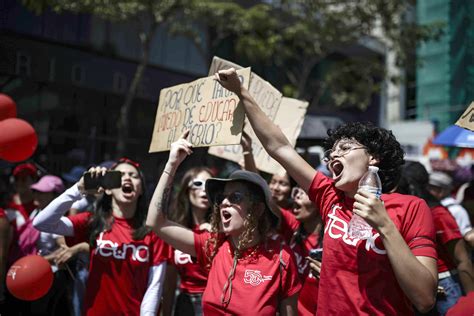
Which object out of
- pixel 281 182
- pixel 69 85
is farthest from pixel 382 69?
pixel 281 182

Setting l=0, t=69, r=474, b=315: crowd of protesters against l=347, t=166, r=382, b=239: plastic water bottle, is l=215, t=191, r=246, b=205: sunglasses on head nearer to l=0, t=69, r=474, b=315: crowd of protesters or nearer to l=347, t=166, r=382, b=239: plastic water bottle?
l=0, t=69, r=474, b=315: crowd of protesters

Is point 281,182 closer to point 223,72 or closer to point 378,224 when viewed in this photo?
point 223,72

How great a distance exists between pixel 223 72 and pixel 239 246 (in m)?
1.00

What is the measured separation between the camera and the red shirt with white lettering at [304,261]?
3.83 metres

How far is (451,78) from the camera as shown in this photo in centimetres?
2188

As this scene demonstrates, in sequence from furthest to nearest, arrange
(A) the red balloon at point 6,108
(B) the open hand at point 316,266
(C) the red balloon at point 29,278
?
1. (A) the red balloon at point 6,108
2. (C) the red balloon at point 29,278
3. (B) the open hand at point 316,266

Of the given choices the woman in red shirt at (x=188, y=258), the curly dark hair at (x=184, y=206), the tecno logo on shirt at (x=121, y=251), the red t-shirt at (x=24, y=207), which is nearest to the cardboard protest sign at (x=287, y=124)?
the woman in red shirt at (x=188, y=258)

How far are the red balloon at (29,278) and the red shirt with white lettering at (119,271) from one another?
465 millimetres

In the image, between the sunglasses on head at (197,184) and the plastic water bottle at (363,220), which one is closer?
the plastic water bottle at (363,220)

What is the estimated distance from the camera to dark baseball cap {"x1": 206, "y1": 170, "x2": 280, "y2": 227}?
11.7 feet

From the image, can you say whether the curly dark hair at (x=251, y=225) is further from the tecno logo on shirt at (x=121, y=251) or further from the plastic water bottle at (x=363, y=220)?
the plastic water bottle at (x=363, y=220)

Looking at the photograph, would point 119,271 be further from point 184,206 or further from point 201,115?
point 201,115

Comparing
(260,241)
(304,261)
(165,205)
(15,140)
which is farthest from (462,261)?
(15,140)

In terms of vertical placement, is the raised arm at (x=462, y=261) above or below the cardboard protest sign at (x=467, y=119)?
below
